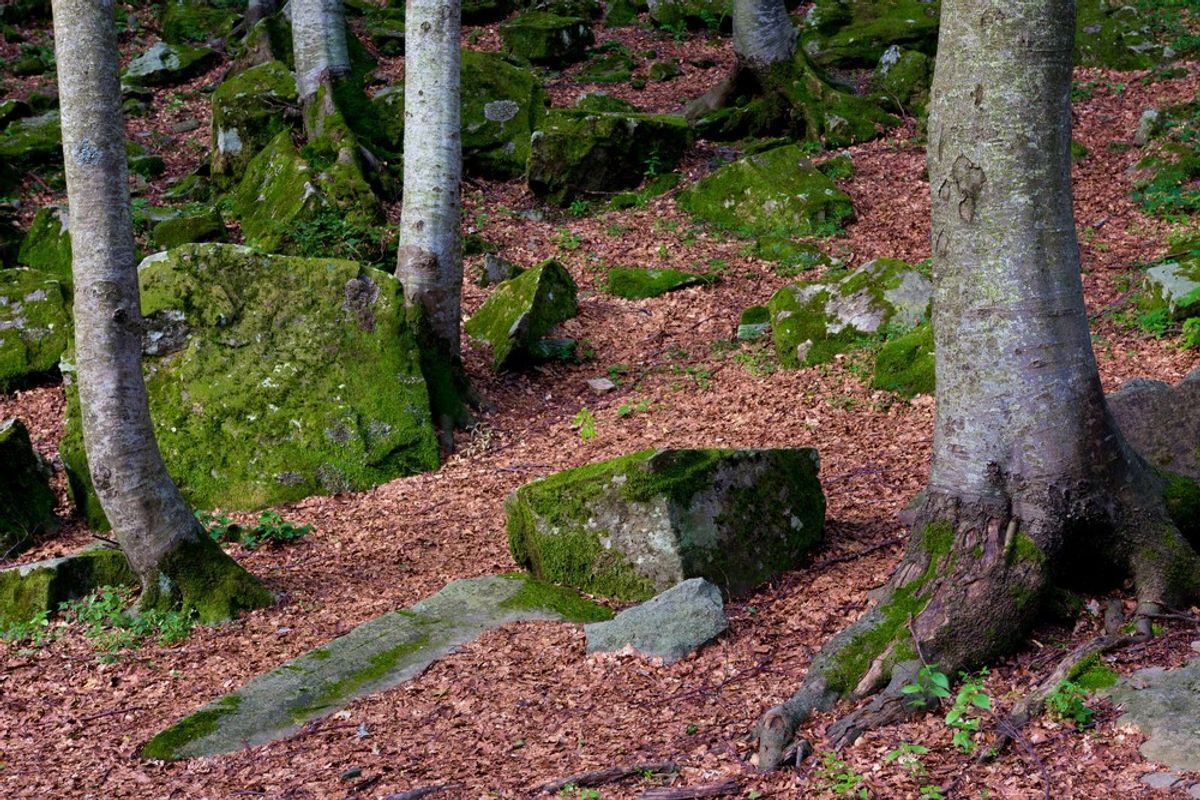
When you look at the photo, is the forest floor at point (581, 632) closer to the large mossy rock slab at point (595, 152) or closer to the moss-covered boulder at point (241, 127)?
the large mossy rock slab at point (595, 152)

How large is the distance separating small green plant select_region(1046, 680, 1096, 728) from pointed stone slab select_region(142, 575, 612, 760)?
2.37 meters

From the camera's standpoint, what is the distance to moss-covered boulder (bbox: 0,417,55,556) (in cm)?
762

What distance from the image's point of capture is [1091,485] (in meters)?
4.31

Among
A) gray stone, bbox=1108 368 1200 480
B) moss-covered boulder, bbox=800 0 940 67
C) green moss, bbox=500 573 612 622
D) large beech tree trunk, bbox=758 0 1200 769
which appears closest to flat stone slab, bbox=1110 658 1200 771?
large beech tree trunk, bbox=758 0 1200 769

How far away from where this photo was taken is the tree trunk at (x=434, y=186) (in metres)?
9.38

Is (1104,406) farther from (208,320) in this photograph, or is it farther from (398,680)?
(208,320)

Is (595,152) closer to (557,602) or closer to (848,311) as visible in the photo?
(848,311)

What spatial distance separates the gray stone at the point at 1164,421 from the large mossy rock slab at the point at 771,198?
683 cm

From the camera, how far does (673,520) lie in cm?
550

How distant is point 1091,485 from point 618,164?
34.0 ft

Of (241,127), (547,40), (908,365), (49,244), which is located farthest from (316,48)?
(908,365)

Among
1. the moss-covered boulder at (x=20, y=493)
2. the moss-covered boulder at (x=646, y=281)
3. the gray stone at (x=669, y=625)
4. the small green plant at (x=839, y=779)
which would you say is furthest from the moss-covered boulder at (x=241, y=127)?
the small green plant at (x=839, y=779)

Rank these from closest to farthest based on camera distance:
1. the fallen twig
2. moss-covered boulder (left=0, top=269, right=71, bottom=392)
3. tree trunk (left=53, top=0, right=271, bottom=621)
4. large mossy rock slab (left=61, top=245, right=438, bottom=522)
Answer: the fallen twig
tree trunk (left=53, top=0, right=271, bottom=621)
large mossy rock slab (left=61, top=245, right=438, bottom=522)
moss-covered boulder (left=0, top=269, right=71, bottom=392)

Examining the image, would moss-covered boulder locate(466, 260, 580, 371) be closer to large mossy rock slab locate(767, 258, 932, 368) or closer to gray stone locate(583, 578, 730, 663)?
large mossy rock slab locate(767, 258, 932, 368)
